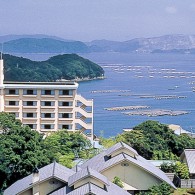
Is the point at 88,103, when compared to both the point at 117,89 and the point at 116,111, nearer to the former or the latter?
the point at 116,111

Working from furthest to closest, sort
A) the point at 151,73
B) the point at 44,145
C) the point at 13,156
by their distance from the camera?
the point at 151,73, the point at 44,145, the point at 13,156

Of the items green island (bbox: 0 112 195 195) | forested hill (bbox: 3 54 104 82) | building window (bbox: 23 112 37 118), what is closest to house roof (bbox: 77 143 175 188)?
green island (bbox: 0 112 195 195)

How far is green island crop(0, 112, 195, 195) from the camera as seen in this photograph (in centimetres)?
1942

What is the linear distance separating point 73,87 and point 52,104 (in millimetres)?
1697

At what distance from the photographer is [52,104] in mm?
35844

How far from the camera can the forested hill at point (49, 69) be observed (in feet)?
320

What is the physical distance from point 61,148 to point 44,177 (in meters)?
8.63

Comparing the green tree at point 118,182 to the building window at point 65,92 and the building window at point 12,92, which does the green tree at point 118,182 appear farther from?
the building window at point 12,92

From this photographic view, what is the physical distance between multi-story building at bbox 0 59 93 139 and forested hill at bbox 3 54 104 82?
185 ft

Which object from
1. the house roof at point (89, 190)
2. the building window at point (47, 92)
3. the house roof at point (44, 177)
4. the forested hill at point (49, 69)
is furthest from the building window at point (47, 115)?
the forested hill at point (49, 69)

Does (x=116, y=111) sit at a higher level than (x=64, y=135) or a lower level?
lower

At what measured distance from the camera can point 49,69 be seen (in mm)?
108750

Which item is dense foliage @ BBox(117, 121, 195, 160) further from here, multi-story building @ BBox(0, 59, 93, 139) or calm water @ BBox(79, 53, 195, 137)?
calm water @ BBox(79, 53, 195, 137)

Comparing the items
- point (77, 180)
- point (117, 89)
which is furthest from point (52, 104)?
point (117, 89)
